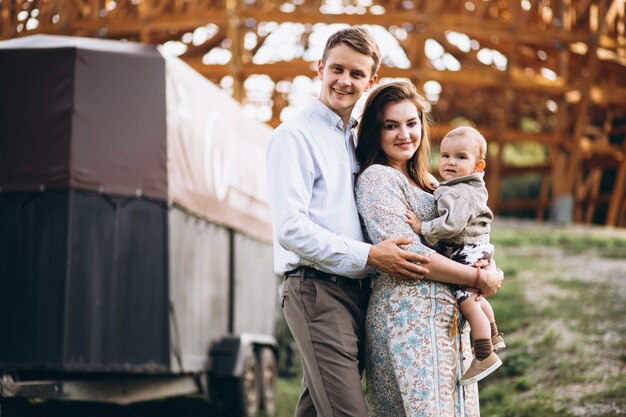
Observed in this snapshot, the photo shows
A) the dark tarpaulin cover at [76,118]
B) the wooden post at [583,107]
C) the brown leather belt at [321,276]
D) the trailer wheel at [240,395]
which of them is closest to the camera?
the brown leather belt at [321,276]

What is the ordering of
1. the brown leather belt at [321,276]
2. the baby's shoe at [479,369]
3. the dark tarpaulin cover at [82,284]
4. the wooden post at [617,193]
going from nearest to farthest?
the baby's shoe at [479,369]
the brown leather belt at [321,276]
the dark tarpaulin cover at [82,284]
the wooden post at [617,193]

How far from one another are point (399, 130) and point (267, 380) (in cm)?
772

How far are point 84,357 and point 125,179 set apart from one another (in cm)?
156

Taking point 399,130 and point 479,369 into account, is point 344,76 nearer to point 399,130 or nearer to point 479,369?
point 399,130

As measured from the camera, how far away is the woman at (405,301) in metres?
4.33

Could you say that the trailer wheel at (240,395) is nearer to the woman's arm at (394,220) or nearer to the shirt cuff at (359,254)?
the woman's arm at (394,220)

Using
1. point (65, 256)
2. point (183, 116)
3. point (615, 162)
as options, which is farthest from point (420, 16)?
point (65, 256)

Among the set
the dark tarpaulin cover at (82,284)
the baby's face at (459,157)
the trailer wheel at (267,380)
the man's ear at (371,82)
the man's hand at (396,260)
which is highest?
the man's ear at (371,82)

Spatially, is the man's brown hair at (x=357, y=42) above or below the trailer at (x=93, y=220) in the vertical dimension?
above

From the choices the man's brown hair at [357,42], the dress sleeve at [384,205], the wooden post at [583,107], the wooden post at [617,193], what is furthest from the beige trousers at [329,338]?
the wooden post at [617,193]

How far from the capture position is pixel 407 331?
14.3ft

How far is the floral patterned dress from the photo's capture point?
433 cm

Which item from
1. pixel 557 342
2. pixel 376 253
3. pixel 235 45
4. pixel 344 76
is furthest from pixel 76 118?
pixel 235 45

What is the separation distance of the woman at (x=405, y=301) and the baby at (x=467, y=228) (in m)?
0.06
